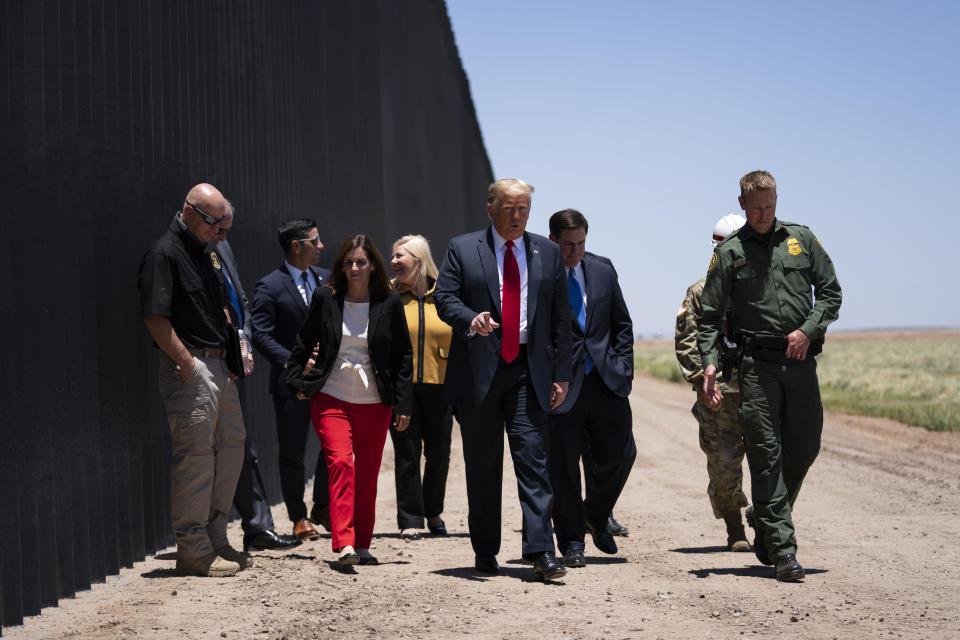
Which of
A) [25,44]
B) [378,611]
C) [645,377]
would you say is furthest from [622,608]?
[645,377]

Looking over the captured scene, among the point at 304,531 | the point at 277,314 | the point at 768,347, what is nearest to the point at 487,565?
the point at 304,531

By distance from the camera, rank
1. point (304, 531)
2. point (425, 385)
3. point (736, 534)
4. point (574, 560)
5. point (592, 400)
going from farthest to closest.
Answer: point (425, 385)
point (304, 531)
point (736, 534)
point (592, 400)
point (574, 560)

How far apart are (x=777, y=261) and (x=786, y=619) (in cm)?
211

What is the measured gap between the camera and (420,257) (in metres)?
8.10

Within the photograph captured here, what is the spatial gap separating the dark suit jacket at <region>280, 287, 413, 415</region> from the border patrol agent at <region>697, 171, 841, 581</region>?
175 centimetres

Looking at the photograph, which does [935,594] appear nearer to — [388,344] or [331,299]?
[388,344]

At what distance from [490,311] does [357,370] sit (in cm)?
94

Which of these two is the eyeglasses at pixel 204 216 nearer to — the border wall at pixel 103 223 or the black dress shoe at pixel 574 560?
the border wall at pixel 103 223

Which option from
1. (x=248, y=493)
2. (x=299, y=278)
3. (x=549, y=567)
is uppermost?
(x=299, y=278)

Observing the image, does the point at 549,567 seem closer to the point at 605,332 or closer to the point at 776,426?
the point at 776,426

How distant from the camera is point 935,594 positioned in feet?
18.2

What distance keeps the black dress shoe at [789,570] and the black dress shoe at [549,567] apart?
3.73ft

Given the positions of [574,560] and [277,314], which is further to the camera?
[277,314]

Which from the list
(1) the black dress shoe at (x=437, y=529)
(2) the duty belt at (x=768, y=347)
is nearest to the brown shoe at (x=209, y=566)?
(1) the black dress shoe at (x=437, y=529)
